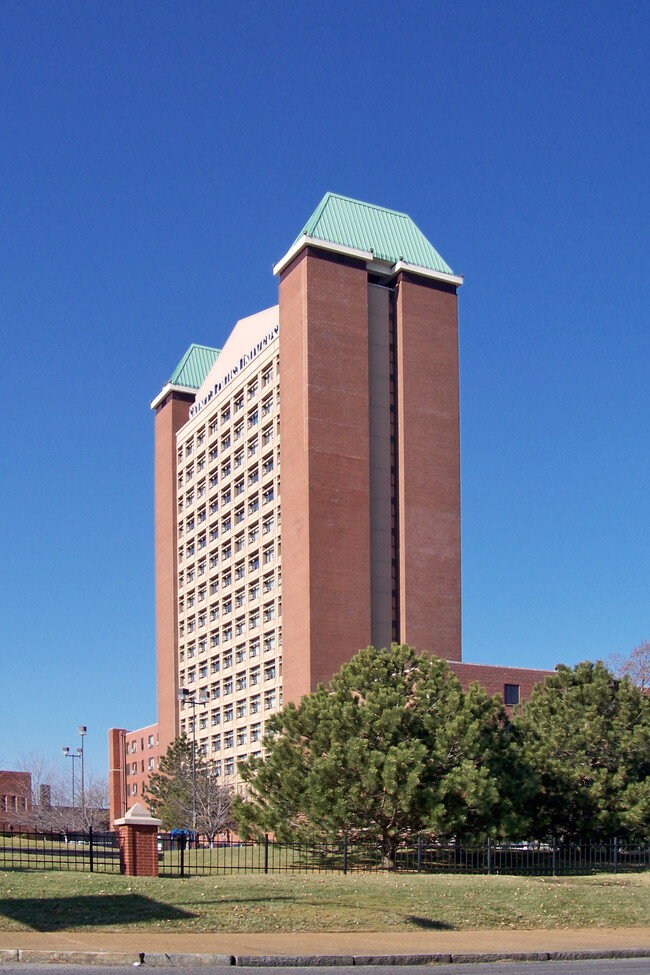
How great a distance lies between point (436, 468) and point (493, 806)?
4089 centimetres

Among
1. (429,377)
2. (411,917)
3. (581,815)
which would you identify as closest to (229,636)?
(429,377)

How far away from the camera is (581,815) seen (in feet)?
153

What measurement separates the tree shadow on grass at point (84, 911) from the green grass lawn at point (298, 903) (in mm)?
19

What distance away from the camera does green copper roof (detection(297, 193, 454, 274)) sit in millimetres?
80250

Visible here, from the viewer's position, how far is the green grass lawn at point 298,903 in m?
21.5

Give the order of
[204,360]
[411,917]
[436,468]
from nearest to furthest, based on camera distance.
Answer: [411,917]
[436,468]
[204,360]

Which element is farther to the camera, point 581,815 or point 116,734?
point 116,734

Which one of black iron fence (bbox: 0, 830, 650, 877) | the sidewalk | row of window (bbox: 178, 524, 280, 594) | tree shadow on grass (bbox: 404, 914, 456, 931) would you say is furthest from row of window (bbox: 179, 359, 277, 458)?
the sidewalk

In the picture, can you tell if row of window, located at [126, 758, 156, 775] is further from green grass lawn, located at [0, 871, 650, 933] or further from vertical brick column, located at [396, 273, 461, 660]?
green grass lawn, located at [0, 871, 650, 933]

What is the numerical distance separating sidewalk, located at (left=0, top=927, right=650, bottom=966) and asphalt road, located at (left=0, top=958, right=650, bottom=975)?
0.26m

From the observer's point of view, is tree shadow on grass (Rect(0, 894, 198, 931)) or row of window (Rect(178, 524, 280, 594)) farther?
row of window (Rect(178, 524, 280, 594))

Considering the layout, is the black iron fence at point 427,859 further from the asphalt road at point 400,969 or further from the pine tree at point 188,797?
the pine tree at point 188,797

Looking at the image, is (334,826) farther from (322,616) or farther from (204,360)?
(204,360)

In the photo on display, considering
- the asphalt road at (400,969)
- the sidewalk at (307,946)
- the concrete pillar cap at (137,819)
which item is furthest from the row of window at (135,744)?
the asphalt road at (400,969)
